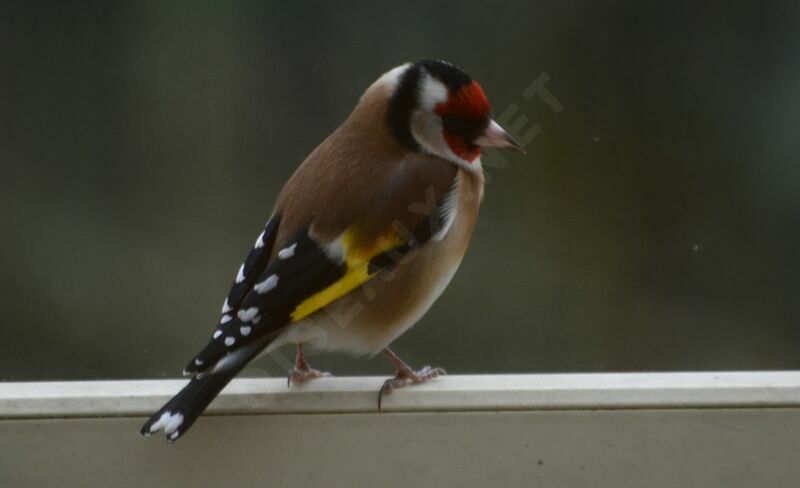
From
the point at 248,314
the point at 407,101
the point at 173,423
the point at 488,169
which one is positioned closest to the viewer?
the point at 173,423

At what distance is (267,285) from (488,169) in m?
0.92

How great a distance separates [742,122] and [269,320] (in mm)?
1348

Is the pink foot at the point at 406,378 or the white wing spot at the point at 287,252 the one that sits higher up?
the white wing spot at the point at 287,252

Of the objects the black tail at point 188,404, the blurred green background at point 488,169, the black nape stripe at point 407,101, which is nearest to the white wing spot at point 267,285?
the black tail at point 188,404

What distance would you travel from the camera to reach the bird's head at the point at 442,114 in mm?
1668

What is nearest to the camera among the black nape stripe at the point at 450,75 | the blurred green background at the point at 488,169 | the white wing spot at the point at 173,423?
the white wing spot at the point at 173,423

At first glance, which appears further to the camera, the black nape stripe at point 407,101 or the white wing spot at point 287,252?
the black nape stripe at point 407,101

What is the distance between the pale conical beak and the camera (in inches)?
65.6

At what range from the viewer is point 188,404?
54.2 inches

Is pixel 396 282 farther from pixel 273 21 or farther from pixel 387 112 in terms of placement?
pixel 273 21

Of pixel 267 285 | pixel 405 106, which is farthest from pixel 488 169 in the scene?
pixel 267 285

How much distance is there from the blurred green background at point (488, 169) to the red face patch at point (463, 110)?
0.65m

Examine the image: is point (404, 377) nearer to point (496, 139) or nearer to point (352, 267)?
point (352, 267)

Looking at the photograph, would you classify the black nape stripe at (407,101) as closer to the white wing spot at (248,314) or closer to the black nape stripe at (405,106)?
the black nape stripe at (405,106)
